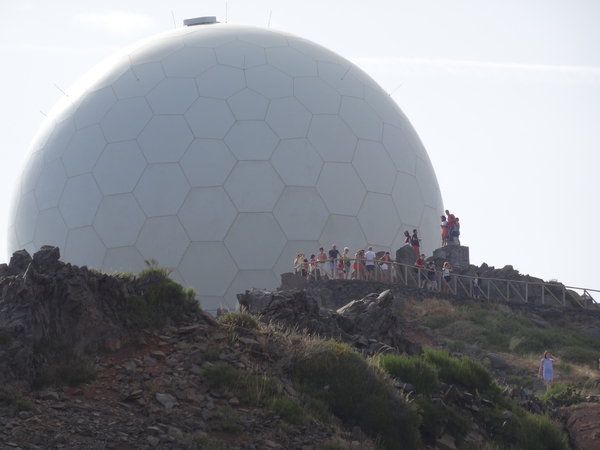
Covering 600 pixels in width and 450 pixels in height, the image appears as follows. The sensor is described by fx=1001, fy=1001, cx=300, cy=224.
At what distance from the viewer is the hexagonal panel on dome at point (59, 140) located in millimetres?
25969

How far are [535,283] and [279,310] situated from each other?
9.98 meters

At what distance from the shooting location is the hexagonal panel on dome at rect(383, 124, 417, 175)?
85.4 feet

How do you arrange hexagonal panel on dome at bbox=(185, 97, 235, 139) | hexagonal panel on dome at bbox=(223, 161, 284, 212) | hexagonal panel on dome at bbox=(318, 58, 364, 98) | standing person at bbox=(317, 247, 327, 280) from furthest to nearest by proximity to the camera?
1. hexagonal panel on dome at bbox=(318, 58, 364, 98)
2. hexagonal panel on dome at bbox=(185, 97, 235, 139)
3. hexagonal panel on dome at bbox=(223, 161, 284, 212)
4. standing person at bbox=(317, 247, 327, 280)

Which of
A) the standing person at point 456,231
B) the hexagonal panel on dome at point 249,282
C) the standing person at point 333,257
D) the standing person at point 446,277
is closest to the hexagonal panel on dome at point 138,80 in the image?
the hexagonal panel on dome at point 249,282

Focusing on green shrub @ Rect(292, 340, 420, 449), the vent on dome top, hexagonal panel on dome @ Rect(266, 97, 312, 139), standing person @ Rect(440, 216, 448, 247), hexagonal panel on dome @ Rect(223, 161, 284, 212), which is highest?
the vent on dome top

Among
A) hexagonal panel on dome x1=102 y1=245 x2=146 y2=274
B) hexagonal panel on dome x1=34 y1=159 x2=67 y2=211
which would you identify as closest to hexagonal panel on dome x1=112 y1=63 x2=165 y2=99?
hexagonal panel on dome x1=34 y1=159 x2=67 y2=211

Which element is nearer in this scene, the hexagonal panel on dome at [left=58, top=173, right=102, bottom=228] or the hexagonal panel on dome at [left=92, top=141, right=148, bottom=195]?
the hexagonal panel on dome at [left=92, top=141, right=148, bottom=195]

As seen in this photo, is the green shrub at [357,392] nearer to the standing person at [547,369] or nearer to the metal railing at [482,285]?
the standing person at [547,369]

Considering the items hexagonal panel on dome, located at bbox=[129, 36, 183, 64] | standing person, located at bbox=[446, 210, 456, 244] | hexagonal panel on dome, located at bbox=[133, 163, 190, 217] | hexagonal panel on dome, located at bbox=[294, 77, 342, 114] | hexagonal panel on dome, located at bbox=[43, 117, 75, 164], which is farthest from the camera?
hexagonal panel on dome, located at bbox=[129, 36, 183, 64]

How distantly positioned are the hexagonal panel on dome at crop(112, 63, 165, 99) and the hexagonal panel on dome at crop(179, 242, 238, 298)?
5.07 metres

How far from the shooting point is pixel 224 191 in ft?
75.5

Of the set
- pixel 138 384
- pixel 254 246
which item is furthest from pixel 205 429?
pixel 254 246

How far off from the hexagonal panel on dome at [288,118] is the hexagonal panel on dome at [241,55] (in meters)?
1.58

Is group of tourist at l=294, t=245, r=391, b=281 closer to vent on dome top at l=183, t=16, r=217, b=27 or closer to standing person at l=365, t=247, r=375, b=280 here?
standing person at l=365, t=247, r=375, b=280
